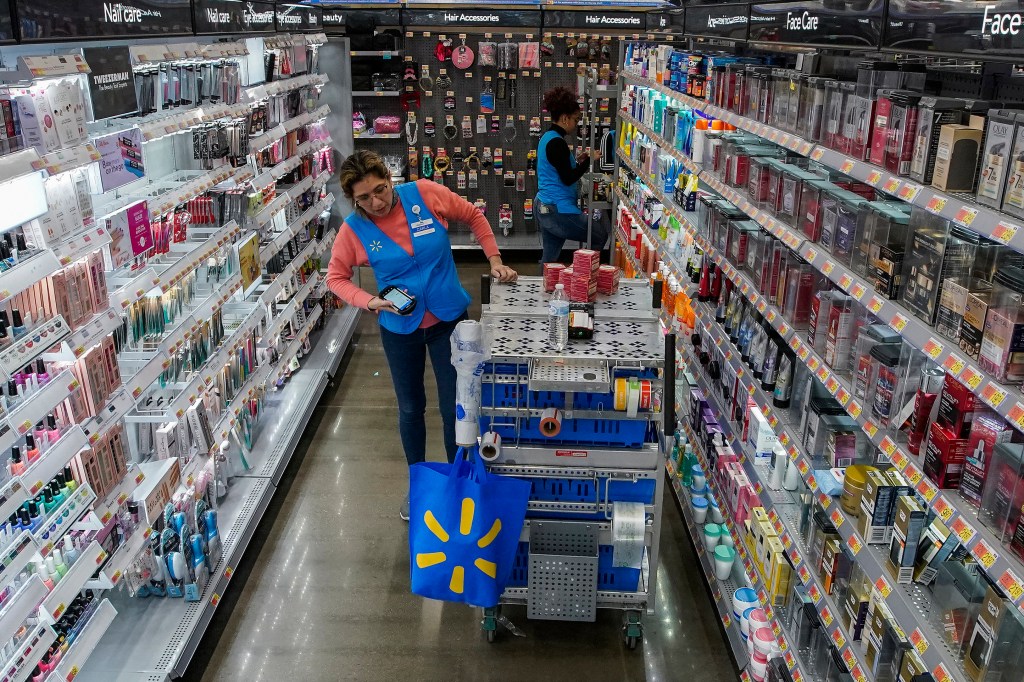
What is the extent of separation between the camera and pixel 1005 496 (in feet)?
6.42

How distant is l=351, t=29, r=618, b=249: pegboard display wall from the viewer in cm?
920

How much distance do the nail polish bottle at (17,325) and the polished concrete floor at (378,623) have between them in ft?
5.55

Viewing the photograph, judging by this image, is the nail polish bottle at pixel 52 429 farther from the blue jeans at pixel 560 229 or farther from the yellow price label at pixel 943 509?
the blue jeans at pixel 560 229

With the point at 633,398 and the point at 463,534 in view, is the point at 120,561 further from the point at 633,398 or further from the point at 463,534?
the point at 633,398

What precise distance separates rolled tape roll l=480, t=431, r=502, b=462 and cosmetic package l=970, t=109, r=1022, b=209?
6.18 feet

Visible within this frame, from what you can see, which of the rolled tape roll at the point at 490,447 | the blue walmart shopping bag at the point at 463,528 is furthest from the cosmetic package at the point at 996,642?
the rolled tape roll at the point at 490,447

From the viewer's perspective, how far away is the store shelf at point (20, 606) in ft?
8.09

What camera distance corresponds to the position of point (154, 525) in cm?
373

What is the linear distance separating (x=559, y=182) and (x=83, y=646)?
478 cm

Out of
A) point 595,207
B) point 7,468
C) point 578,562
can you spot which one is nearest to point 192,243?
point 7,468

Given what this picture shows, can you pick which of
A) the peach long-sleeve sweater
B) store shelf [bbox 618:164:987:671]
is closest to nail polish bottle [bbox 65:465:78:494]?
the peach long-sleeve sweater

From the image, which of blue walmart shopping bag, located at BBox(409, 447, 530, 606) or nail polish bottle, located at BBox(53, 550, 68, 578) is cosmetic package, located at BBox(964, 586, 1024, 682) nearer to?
blue walmart shopping bag, located at BBox(409, 447, 530, 606)

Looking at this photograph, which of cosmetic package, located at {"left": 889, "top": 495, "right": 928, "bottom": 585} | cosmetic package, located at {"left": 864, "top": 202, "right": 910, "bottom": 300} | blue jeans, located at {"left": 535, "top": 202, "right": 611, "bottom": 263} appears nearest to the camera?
cosmetic package, located at {"left": 889, "top": 495, "right": 928, "bottom": 585}

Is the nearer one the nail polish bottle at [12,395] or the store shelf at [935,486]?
the store shelf at [935,486]
